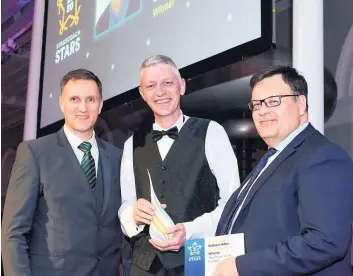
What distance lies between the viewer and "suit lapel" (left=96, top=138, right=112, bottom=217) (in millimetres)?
2072

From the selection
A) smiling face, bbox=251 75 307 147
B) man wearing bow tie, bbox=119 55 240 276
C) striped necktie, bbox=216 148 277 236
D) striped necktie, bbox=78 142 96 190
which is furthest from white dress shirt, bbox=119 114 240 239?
smiling face, bbox=251 75 307 147

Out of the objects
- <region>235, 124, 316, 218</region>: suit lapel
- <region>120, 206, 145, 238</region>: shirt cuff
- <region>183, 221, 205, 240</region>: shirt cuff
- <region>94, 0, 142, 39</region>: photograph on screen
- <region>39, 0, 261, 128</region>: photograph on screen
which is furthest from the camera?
<region>94, 0, 142, 39</region>: photograph on screen

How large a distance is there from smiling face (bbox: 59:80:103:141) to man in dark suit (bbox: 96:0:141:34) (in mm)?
1347

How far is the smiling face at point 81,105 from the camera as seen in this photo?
2.12 m

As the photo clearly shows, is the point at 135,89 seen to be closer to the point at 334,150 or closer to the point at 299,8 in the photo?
the point at 299,8

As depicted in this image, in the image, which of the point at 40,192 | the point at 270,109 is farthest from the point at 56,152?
the point at 270,109

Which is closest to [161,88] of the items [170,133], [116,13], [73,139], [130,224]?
[170,133]

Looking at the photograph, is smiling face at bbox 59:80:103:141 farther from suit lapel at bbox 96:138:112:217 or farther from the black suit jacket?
the black suit jacket

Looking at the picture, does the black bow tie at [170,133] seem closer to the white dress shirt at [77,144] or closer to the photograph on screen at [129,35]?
the white dress shirt at [77,144]

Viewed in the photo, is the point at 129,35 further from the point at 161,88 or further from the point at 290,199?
the point at 290,199

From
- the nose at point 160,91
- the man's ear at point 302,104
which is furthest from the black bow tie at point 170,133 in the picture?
the man's ear at point 302,104

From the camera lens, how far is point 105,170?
2.12m

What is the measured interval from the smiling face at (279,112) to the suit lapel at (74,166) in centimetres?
77

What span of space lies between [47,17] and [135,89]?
1709 millimetres
